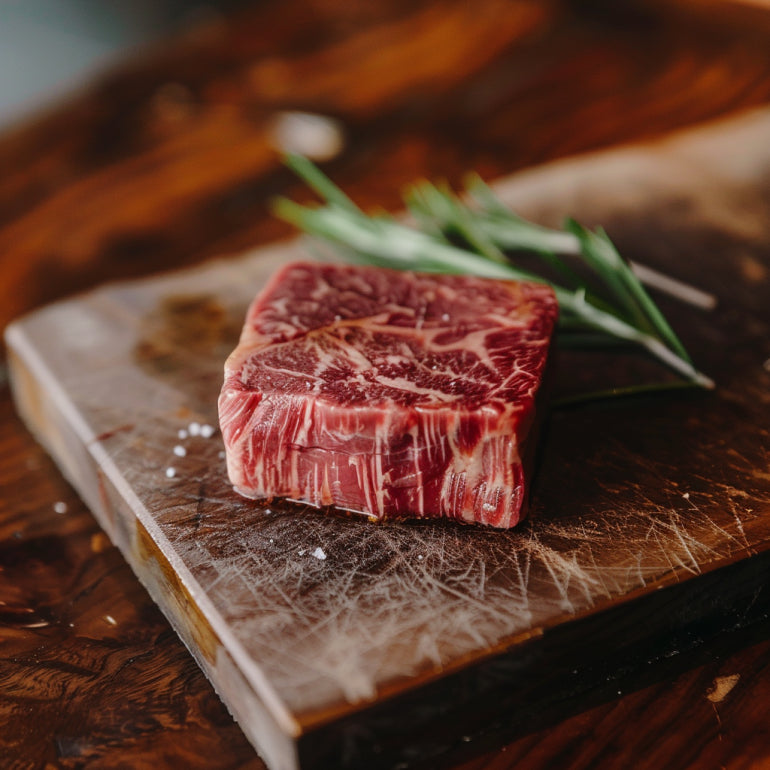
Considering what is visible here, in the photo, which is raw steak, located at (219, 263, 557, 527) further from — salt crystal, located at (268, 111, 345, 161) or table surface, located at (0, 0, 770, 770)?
salt crystal, located at (268, 111, 345, 161)

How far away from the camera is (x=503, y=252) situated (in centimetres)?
285

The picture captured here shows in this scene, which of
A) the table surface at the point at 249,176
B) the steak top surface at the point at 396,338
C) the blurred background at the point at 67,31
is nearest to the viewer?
the table surface at the point at 249,176

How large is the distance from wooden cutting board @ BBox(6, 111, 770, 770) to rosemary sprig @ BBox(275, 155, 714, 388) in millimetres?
105

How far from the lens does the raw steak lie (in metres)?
1.78

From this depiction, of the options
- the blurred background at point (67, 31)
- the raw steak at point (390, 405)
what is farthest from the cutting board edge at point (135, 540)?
the blurred background at point (67, 31)

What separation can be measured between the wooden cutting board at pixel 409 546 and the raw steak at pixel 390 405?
8 centimetres

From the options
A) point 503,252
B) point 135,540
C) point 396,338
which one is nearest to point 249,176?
point 503,252

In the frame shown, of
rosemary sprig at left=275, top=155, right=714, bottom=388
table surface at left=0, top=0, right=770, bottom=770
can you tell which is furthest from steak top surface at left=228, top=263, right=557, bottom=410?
table surface at left=0, top=0, right=770, bottom=770

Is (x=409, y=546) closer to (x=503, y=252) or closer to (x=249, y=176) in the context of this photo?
(x=503, y=252)

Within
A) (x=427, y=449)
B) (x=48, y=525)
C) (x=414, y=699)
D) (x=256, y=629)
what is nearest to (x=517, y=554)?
(x=427, y=449)

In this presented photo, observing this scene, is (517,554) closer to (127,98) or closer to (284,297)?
(284,297)

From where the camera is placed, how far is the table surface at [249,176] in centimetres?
170

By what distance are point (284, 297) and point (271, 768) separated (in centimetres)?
102

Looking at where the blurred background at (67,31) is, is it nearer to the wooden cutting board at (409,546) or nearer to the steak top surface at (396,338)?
the wooden cutting board at (409,546)
